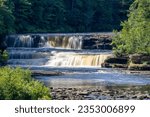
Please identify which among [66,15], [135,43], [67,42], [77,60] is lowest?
[77,60]

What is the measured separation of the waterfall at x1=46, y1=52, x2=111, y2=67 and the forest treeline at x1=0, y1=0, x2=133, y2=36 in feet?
65.8

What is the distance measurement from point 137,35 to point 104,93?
2488 cm

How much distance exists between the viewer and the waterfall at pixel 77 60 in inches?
2240

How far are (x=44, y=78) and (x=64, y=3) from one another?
2399 inches

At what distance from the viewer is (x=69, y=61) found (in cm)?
5788

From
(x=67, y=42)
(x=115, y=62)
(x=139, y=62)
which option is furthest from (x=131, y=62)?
(x=67, y=42)

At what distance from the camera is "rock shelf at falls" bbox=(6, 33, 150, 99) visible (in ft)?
138

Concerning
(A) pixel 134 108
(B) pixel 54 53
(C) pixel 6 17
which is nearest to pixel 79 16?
(C) pixel 6 17

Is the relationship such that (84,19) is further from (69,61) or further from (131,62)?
(131,62)

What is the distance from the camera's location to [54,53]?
202 ft

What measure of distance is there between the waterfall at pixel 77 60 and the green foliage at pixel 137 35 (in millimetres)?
2582

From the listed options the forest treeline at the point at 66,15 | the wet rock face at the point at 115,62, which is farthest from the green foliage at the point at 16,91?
the forest treeline at the point at 66,15

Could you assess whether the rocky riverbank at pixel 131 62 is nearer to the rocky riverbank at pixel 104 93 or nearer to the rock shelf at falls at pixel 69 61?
the rock shelf at falls at pixel 69 61

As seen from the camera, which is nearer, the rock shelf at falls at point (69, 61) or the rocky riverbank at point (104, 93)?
the rocky riverbank at point (104, 93)
